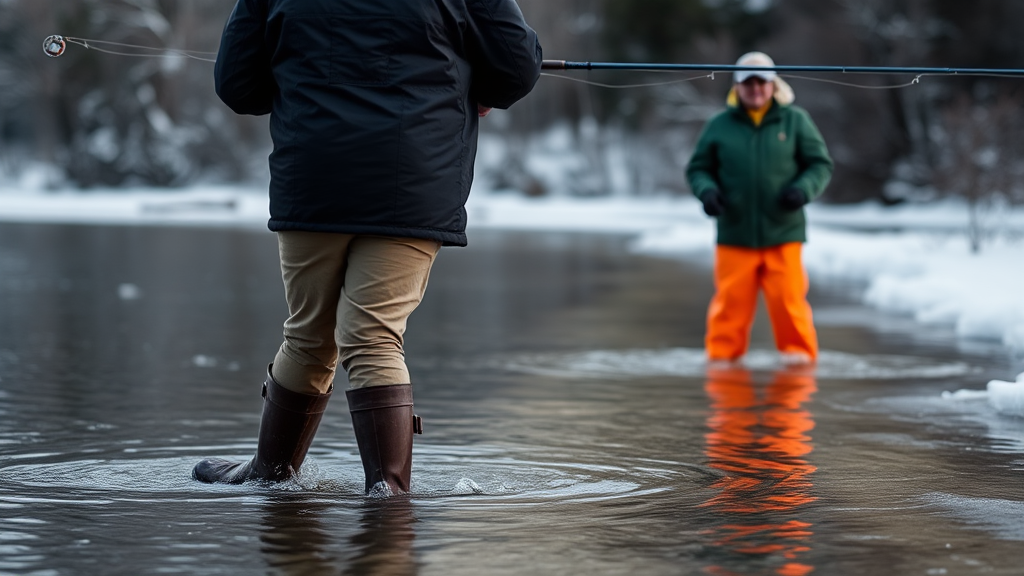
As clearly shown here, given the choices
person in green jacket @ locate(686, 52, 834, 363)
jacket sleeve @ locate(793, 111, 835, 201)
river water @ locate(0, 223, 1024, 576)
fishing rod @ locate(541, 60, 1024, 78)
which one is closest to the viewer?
river water @ locate(0, 223, 1024, 576)

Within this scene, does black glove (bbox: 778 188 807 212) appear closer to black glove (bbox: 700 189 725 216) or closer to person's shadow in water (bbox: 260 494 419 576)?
black glove (bbox: 700 189 725 216)

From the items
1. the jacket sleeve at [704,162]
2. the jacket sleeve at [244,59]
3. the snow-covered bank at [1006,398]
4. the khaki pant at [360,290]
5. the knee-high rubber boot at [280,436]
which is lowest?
the snow-covered bank at [1006,398]

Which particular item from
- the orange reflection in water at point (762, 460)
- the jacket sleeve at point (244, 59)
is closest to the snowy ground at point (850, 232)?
the orange reflection in water at point (762, 460)

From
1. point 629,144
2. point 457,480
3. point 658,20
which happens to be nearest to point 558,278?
point 457,480

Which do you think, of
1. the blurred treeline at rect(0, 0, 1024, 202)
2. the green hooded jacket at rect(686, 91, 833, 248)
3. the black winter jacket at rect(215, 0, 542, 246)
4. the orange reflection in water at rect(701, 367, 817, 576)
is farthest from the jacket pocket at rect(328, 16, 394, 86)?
the blurred treeline at rect(0, 0, 1024, 202)

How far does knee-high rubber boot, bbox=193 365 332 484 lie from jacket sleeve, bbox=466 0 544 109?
102 centimetres

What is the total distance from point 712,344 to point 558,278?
776cm

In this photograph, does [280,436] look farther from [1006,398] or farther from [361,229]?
[1006,398]

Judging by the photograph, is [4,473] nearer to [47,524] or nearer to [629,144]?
[47,524]

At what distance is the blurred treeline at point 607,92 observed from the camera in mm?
42688

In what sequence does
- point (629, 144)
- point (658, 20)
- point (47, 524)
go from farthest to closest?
point (629, 144)
point (658, 20)
point (47, 524)

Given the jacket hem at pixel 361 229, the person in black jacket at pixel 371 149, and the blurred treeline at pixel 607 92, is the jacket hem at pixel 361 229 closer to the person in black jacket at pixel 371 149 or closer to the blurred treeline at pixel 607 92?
the person in black jacket at pixel 371 149

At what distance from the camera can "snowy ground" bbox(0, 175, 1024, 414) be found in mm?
11000

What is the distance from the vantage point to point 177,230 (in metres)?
28.9
